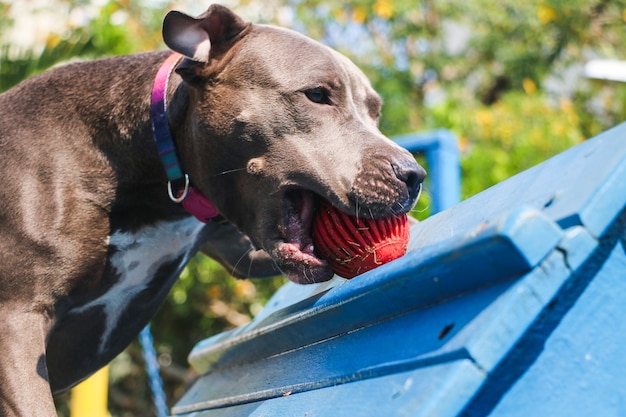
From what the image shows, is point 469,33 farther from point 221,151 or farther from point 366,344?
point 366,344

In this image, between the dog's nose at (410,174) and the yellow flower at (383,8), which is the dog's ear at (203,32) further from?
the yellow flower at (383,8)

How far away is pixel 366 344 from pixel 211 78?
56.7 inches

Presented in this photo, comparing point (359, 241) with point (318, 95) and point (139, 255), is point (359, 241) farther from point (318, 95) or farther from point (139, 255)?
point (139, 255)

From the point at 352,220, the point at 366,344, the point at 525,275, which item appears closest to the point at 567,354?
the point at 525,275

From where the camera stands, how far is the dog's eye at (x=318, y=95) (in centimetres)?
322

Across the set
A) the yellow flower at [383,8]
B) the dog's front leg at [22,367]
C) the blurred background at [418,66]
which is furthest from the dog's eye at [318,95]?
the yellow flower at [383,8]

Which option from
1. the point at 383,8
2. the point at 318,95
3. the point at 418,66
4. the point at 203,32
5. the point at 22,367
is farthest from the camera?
the point at 418,66

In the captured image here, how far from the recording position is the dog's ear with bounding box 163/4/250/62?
10.7ft

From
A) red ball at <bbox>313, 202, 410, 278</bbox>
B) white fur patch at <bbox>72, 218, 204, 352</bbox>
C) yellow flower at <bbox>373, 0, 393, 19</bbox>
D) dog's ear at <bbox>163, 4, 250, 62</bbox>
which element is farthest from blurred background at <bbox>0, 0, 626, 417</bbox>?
red ball at <bbox>313, 202, 410, 278</bbox>

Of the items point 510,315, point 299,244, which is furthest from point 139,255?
point 510,315

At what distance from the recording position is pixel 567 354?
1.89m

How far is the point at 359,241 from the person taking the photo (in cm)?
298

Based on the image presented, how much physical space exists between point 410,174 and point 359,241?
26cm

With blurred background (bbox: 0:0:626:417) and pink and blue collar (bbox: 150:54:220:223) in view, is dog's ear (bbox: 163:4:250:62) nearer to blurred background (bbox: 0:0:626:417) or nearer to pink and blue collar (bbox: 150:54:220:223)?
pink and blue collar (bbox: 150:54:220:223)
